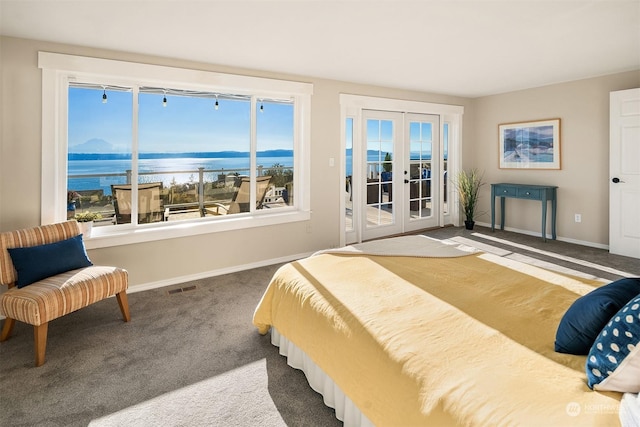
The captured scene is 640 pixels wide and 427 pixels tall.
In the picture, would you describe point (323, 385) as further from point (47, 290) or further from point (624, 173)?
point (624, 173)

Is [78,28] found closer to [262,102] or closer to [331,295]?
[262,102]

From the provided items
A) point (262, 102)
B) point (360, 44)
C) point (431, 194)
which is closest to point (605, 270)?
point (431, 194)

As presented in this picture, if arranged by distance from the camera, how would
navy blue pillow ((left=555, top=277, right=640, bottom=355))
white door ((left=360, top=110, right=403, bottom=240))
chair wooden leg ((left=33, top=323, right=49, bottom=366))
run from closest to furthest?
navy blue pillow ((left=555, top=277, right=640, bottom=355)), chair wooden leg ((left=33, top=323, right=49, bottom=366)), white door ((left=360, top=110, right=403, bottom=240))

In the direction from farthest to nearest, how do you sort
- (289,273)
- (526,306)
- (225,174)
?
(225,174), (289,273), (526,306)

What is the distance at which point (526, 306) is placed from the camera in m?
1.79

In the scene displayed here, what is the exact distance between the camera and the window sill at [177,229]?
342 cm

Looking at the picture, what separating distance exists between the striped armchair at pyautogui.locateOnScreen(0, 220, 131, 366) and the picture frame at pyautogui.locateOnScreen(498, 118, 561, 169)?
5798mm

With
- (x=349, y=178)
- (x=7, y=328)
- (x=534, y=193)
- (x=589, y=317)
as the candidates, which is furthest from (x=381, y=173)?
(x=7, y=328)

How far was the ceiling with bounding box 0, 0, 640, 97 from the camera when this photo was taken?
98.2 inches

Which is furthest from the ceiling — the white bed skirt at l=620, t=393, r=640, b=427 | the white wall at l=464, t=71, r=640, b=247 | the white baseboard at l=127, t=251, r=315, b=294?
the white bed skirt at l=620, t=393, r=640, b=427

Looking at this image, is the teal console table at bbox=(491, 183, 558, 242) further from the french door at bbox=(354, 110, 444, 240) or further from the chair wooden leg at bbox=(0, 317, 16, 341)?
the chair wooden leg at bbox=(0, 317, 16, 341)

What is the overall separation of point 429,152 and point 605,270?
3.05m

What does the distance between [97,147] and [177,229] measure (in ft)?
3.65

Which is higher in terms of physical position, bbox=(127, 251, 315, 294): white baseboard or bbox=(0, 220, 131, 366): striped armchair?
bbox=(0, 220, 131, 366): striped armchair
